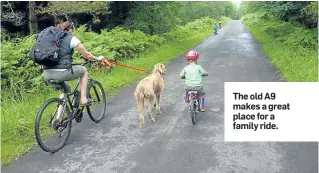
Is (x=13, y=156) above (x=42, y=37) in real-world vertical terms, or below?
below

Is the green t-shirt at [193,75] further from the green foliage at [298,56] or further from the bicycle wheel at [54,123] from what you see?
the green foliage at [298,56]

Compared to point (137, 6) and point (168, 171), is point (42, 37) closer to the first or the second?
point (168, 171)

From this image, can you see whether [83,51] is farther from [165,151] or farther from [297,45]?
[297,45]

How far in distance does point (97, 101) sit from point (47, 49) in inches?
95.0

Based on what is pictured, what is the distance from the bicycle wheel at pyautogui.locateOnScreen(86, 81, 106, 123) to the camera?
7501 millimetres

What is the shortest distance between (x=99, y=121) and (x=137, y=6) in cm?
1473

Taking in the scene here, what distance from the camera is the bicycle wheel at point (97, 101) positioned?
750cm

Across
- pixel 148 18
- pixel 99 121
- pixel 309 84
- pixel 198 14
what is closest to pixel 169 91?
pixel 99 121

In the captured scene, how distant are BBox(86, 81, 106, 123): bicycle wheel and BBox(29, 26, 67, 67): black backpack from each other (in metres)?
1.70

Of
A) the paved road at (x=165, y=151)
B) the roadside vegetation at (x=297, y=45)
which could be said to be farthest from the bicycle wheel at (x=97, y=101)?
the roadside vegetation at (x=297, y=45)

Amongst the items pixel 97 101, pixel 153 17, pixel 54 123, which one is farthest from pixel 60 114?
pixel 153 17

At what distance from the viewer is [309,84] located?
9.77 m

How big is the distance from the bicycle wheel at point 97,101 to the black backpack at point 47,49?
170 centimetres

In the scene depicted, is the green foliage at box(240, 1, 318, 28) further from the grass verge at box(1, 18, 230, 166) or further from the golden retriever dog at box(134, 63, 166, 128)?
the golden retriever dog at box(134, 63, 166, 128)
